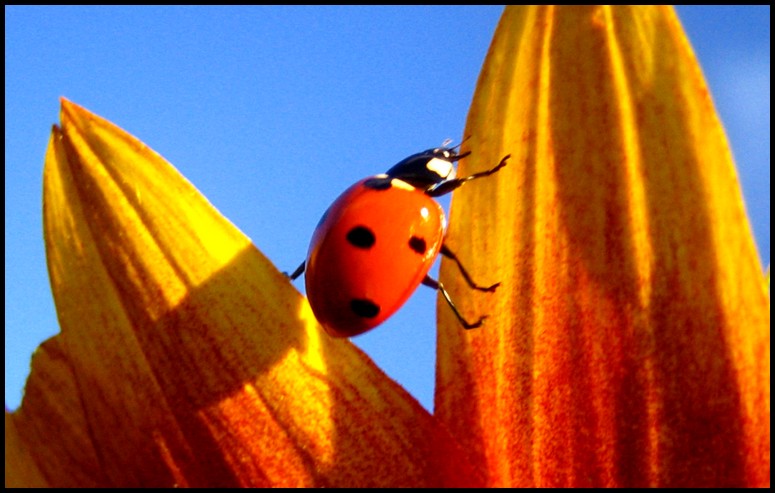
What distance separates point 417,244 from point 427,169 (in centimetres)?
33

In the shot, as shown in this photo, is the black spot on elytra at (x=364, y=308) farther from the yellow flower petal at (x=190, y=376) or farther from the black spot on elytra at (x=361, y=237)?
the yellow flower petal at (x=190, y=376)

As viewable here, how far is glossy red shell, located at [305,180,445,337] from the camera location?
861 millimetres

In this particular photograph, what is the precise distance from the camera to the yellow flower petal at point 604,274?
1.64 ft

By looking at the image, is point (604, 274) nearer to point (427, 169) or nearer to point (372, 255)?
point (372, 255)

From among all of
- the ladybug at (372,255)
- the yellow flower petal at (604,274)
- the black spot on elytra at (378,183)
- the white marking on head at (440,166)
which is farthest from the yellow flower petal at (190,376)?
the white marking on head at (440,166)

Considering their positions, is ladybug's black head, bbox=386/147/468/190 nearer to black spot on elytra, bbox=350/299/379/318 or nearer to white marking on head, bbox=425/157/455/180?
white marking on head, bbox=425/157/455/180

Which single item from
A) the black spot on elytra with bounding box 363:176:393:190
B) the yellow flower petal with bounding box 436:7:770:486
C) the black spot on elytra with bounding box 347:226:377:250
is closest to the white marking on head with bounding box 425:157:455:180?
the black spot on elytra with bounding box 363:176:393:190

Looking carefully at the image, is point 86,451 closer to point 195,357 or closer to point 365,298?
point 195,357

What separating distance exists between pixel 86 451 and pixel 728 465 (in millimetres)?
392

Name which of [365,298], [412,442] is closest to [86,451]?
[412,442]

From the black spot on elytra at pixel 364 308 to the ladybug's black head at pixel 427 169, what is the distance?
13.9 inches

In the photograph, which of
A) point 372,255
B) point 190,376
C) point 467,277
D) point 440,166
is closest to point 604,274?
point 467,277

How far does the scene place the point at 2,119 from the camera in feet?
2.26

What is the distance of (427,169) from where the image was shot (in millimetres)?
1183
